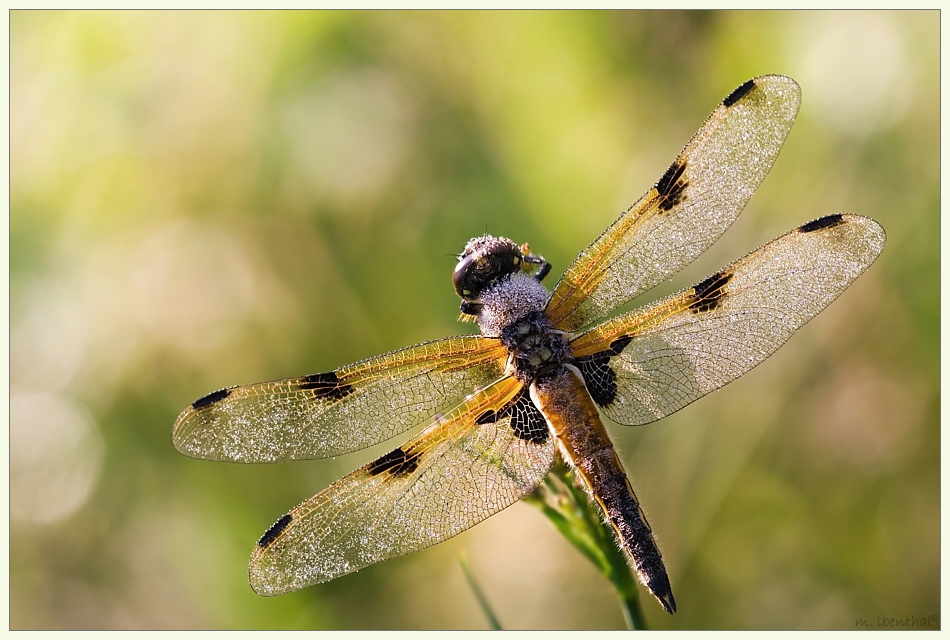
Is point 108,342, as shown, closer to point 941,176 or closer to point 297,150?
point 297,150

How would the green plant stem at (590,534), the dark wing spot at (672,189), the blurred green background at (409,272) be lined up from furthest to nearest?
the blurred green background at (409,272), the dark wing spot at (672,189), the green plant stem at (590,534)

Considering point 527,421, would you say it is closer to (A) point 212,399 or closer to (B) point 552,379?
(B) point 552,379

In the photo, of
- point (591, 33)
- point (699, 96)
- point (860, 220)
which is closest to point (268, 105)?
point (591, 33)

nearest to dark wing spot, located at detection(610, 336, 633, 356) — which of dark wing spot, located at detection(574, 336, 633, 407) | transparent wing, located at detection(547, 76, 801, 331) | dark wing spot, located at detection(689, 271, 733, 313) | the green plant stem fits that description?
dark wing spot, located at detection(574, 336, 633, 407)

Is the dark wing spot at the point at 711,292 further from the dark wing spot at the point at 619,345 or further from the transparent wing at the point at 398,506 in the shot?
the transparent wing at the point at 398,506

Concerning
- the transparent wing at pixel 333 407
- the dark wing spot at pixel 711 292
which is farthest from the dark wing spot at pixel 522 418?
the dark wing spot at pixel 711 292

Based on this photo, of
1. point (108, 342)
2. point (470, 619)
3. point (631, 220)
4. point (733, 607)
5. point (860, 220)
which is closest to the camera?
point (860, 220)

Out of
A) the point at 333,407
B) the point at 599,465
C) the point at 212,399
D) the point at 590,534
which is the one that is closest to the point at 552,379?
the point at 599,465
